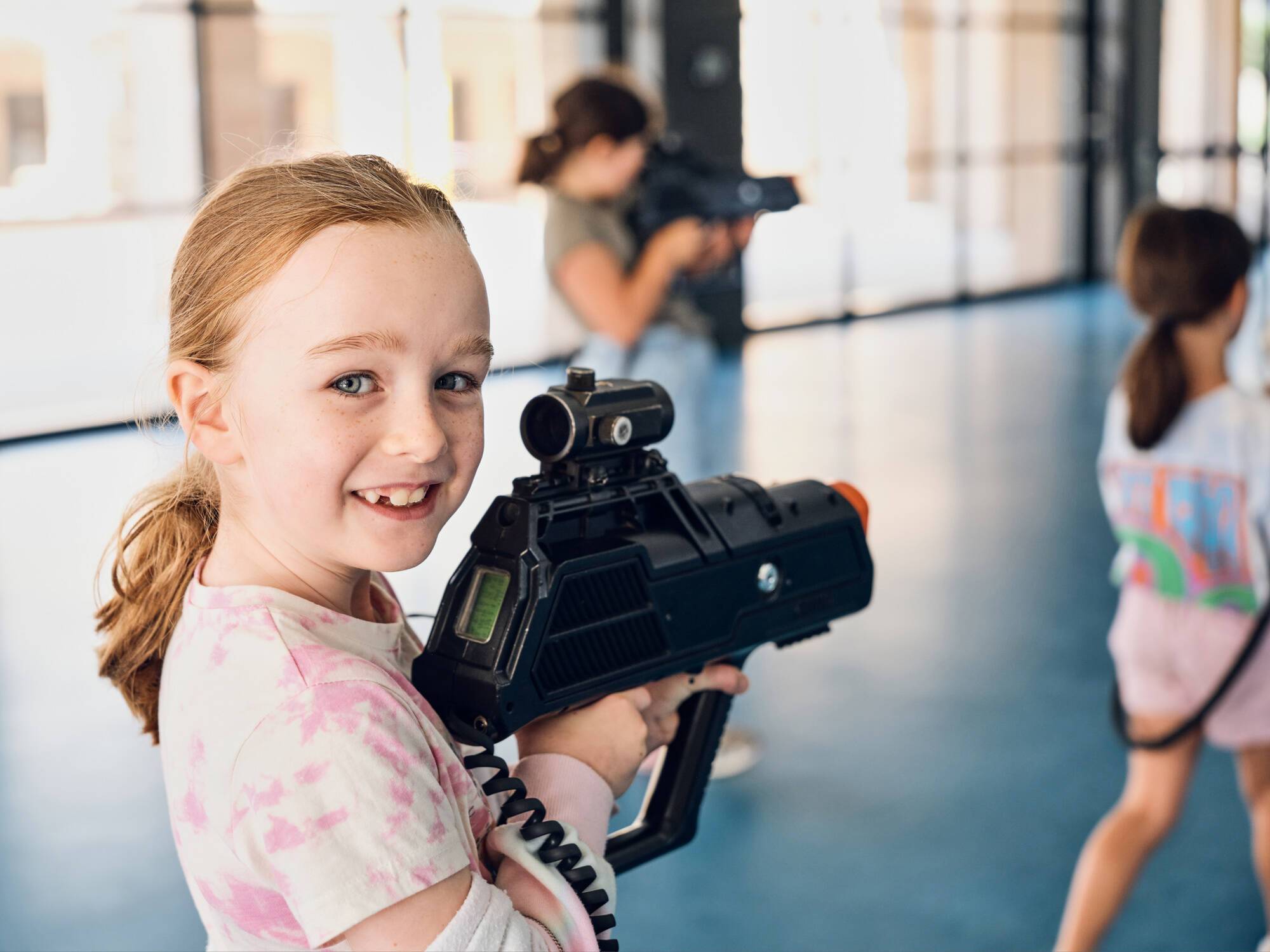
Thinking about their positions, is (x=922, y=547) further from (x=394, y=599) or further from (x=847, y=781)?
(x=394, y=599)

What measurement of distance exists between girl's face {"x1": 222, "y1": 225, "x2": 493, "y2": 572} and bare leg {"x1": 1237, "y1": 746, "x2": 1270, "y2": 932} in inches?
66.4

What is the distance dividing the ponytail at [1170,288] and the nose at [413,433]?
63.0 inches

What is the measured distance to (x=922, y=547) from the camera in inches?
172

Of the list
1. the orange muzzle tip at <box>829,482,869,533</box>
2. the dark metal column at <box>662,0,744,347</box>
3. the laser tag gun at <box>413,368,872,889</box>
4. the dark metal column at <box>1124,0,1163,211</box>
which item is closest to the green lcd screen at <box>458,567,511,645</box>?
the laser tag gun at <box>413,368,872,889</box>

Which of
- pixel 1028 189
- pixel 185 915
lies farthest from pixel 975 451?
pixel 1028 189

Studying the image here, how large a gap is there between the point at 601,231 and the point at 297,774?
6.83 ft

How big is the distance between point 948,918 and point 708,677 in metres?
1.39

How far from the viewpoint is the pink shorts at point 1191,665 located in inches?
81.7

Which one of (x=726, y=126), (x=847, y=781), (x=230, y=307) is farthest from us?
(x=726, y=126)

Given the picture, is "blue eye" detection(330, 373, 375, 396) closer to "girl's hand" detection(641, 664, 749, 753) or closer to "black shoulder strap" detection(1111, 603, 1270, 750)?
"girl's hand" detection(641, 664, 749, 753)

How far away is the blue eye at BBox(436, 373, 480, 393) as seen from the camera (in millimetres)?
859

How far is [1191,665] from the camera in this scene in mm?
2113

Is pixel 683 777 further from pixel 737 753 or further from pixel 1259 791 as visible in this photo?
pixel 737 753

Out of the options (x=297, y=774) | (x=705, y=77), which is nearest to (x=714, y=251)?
(x=297, y=774)
